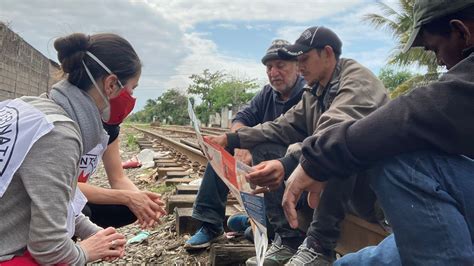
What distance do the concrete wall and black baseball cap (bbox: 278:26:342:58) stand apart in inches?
350

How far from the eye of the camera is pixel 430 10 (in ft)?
4.67

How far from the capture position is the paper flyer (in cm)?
181

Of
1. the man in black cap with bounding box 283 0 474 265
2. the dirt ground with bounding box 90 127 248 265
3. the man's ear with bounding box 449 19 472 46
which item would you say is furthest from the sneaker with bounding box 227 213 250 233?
the man's ear with bounding box 449 19 472 46

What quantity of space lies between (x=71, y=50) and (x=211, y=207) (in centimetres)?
158

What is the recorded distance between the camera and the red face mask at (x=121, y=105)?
215cm

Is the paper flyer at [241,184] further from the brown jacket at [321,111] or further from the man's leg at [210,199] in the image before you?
the man's leg at [210,199]

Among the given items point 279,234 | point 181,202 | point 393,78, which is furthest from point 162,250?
point 393,78

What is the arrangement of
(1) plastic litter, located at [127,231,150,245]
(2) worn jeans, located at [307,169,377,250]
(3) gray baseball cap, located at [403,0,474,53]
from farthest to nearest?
(1) plastic litter, located at [127,231,150,245] → (2) worn jeans, located at [307,169,377,250] → (3) gray baseball cap, located at [403,0,474,53]

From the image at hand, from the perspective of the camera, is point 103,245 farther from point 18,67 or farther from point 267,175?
point 18,67

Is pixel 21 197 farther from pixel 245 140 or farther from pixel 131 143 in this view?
pixel 131 143

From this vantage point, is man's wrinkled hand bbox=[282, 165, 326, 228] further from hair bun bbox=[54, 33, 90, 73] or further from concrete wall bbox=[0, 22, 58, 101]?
concrete wall bbox=[0, 22, 58, 101]

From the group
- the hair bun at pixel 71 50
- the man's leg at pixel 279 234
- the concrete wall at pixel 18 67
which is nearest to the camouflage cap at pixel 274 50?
the man's leg at pixel 279 234

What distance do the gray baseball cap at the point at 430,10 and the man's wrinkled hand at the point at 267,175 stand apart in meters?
0.87

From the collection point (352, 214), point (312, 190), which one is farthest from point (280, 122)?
point (312, 190)
